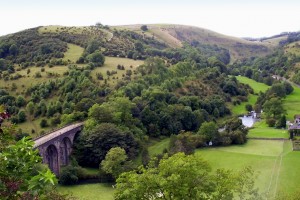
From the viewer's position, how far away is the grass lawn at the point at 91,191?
157 feet

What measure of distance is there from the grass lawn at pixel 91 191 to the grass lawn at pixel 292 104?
186 feet

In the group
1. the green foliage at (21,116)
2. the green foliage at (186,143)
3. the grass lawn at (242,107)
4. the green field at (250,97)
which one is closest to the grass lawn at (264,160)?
the green foliage at (186,143)

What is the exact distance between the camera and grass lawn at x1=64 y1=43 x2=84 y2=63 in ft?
358

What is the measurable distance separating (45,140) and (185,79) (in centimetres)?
5468

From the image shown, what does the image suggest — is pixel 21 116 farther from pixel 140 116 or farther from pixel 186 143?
pixel 186 143

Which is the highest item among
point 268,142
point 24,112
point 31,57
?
point 31,57

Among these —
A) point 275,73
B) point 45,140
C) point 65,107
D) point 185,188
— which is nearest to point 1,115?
point 185,188

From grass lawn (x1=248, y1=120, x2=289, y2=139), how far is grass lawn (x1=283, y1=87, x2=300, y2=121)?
1194 centimetres

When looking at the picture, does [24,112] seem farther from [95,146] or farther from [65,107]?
[95,146]

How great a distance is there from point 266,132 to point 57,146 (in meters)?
42.6

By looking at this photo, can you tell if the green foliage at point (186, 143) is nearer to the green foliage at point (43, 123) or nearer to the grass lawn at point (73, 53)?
the green foliage at point (43, 123)

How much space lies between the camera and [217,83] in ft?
366

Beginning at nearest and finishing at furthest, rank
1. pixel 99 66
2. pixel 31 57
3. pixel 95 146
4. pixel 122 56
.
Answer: pixel 95 146 < pixel 99 66 < pixel 31 57 < pixel 122 56

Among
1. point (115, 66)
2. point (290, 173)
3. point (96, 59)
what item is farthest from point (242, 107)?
point (290, 173)
